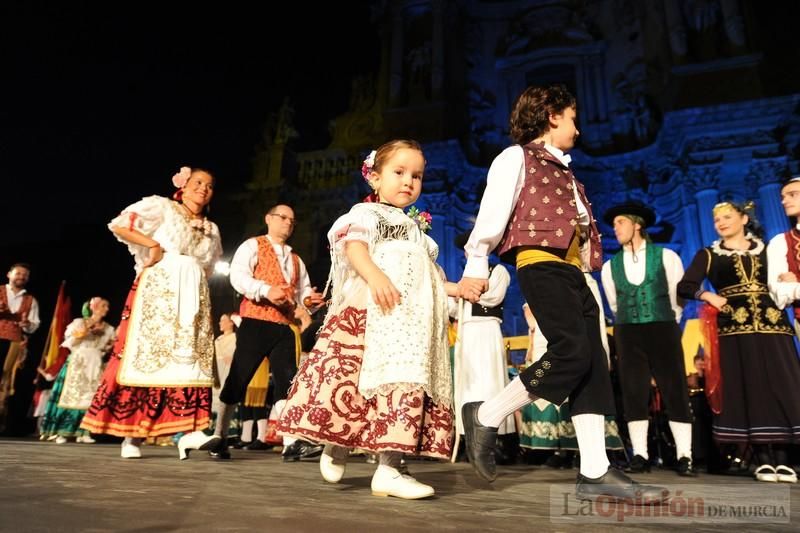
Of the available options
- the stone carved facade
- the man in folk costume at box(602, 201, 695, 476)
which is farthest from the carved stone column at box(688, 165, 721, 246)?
the man in folk costume at box(602, 201, 695, 476)

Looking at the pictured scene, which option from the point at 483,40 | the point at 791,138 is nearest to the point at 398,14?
the point at 483,40

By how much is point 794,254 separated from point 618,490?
2.69 meters

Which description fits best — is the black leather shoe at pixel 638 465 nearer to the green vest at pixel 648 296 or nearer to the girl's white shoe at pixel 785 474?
the girl's white shoe at pixel 785 474

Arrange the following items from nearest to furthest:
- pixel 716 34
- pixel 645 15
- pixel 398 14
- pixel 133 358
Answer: pixel 133 358 → pixel 716 34 → pixel 645 15 → pixel 398 14

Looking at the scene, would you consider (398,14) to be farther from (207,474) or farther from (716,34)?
(207,474)

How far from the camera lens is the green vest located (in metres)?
4.18

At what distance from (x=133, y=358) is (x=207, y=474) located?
1396mm

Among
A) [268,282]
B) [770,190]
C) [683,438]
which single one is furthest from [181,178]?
[770,190]

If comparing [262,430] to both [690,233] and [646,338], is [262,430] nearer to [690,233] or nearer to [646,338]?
[646,338]

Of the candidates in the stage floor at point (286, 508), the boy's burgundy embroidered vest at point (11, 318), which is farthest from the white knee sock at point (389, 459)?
the boy's burgundy embroidered vest at point (11, 318)

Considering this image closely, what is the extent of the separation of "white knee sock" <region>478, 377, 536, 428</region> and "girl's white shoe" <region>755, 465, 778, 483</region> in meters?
2.23

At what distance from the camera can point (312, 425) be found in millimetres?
2195

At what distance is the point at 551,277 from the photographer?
2.32 metres

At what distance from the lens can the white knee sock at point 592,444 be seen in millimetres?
2205
